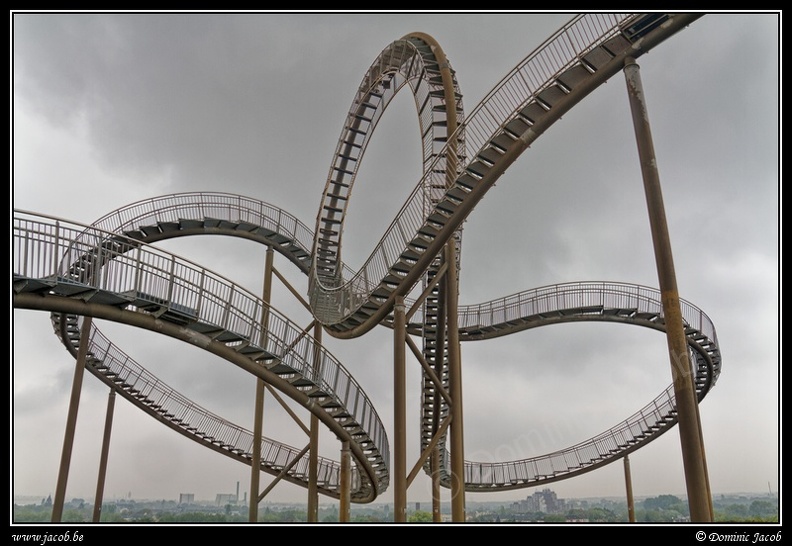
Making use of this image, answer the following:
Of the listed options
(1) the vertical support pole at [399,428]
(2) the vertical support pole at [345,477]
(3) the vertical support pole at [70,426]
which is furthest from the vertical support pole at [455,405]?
(3) the vertical support pole at [70,426]

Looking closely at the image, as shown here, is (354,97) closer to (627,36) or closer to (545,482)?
(627,36)

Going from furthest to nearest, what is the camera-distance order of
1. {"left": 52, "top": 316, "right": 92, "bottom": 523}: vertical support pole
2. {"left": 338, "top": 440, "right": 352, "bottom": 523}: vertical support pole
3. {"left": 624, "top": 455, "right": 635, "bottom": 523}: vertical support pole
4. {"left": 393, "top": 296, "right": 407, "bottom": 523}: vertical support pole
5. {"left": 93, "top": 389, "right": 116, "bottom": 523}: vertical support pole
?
{"left": 624, "top": 455, "right": 635, "bottom": 523}: vertical support pole → {"left": 93, "top": 389, "right": 116, "bottom": 523}: vertical support pole → {"left": 52, "top": 316, "right": 92, "bottom": 523}: vertical support pole → {"left": 338, "top": 440, "right": 352, "bottom": 523}: vertical support pole → {"left": 393, "top": 296, "right": 407, "bottom": 523}: vertical support pole

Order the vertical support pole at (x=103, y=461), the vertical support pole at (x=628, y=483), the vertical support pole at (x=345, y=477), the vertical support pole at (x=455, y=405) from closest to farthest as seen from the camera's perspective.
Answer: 1. the vertical support pole at (x=455, y=405)
2. the vertical support pole at (x=345, y=477)
3. the vertical support pole at (x=103, y=461)
4. the vertical support pole at (x=628, y=483)

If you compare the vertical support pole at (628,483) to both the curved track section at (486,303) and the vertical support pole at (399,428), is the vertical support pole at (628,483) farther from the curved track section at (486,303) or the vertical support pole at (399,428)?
the vertical support pole at (399,428)

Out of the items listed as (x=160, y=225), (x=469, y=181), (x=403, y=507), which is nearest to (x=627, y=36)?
(x=469, y=181)

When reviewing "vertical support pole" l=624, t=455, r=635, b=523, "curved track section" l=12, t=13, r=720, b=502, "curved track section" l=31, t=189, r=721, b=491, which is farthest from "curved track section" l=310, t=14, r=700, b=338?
"vertical support pole" l=624, t=455, r=635, b=523

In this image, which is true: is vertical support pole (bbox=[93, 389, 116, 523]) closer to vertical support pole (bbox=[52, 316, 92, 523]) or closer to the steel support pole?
vertical support pole (bbox=[52, 316, 92, 523])
